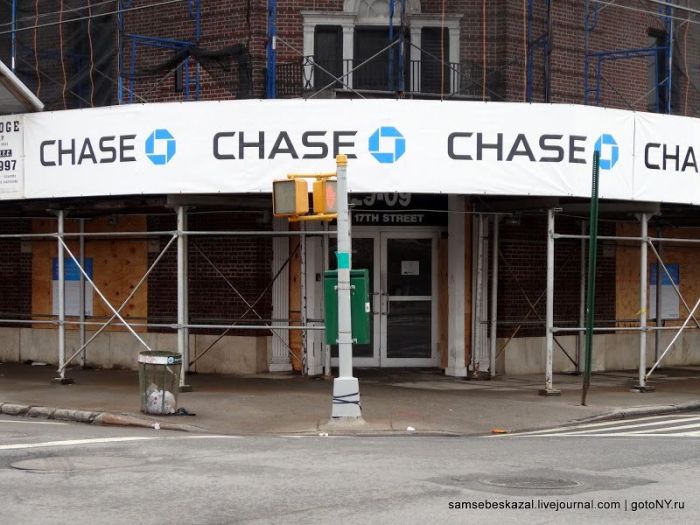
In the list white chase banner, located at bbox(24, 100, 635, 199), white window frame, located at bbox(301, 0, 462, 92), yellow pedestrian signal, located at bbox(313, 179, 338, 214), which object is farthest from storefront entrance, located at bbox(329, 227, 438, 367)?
yellow pedestrian signal, located at bbox(313, 179, 338, 214)

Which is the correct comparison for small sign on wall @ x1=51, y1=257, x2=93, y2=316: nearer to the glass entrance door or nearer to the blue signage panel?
the blue signage panel

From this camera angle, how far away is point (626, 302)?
77.0 feet

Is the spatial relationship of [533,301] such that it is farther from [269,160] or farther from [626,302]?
[269,160]

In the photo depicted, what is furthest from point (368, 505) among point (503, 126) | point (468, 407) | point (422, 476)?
point (503, 126)

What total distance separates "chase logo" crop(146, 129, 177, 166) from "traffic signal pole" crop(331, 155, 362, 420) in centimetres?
342

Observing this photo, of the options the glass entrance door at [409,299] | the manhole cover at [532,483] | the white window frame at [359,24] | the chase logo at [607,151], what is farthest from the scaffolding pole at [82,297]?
the manhole cover at [532,483]

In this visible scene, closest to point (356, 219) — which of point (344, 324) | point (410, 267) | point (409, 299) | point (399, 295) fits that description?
point (410, 267)

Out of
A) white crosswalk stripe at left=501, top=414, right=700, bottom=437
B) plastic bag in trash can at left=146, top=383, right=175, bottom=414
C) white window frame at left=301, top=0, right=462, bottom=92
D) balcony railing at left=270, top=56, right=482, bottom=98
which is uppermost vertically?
white window frame at left=301, top=0, right=462, bottom=92

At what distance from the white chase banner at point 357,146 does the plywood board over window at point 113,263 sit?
153 inches

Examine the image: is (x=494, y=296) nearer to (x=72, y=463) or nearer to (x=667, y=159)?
(x=667, y=159)

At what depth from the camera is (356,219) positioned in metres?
21.3

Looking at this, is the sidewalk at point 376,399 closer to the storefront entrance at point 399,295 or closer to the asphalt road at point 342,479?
the storefront entrance at point 399,295

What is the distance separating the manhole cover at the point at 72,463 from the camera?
35.9ft

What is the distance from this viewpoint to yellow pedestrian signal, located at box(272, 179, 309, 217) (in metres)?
15.2
